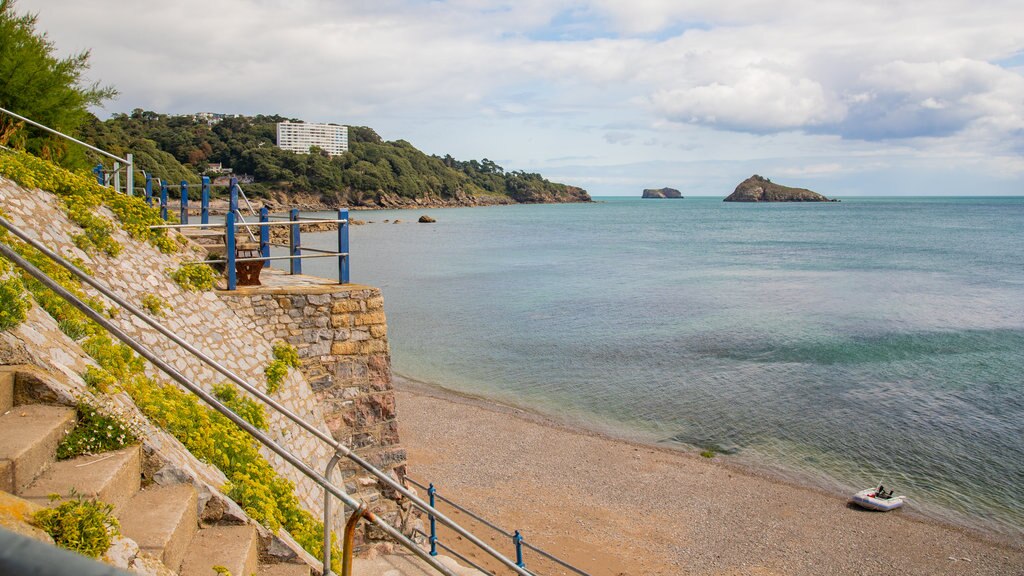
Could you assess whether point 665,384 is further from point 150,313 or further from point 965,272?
point 965,272

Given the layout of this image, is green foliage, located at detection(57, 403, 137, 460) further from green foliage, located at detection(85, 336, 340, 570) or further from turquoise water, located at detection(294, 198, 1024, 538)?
turquoise water, located at detection(294, 198, 1024, 538)

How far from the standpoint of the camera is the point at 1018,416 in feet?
75.6

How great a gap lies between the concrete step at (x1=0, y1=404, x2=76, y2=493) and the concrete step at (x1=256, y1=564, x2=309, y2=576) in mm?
1597

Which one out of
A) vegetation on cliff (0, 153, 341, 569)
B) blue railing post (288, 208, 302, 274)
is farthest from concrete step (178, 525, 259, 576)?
blue railing post (288, 208, 302, 274)

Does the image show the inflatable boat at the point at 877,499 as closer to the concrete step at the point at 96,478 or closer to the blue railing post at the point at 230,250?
the blue railing post at the point at 230,250

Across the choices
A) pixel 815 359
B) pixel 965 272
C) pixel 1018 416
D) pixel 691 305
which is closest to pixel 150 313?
pixel 1018 416

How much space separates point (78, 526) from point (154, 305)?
571cm

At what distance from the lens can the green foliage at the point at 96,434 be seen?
4.74 meters

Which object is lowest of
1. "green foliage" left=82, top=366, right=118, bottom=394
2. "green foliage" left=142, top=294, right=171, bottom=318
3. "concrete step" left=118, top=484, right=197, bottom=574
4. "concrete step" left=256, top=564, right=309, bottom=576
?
"concrete step" left=256, top=564, right=309, bottom=576

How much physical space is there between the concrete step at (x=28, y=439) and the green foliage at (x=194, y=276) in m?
5.07

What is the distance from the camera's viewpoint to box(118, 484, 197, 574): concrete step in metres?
4.27

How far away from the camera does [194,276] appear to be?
32.4 feet

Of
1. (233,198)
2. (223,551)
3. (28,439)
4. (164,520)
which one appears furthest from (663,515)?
(28,439)

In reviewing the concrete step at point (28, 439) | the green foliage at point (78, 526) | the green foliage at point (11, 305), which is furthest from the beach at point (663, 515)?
the green foliage at point (78, 526)
